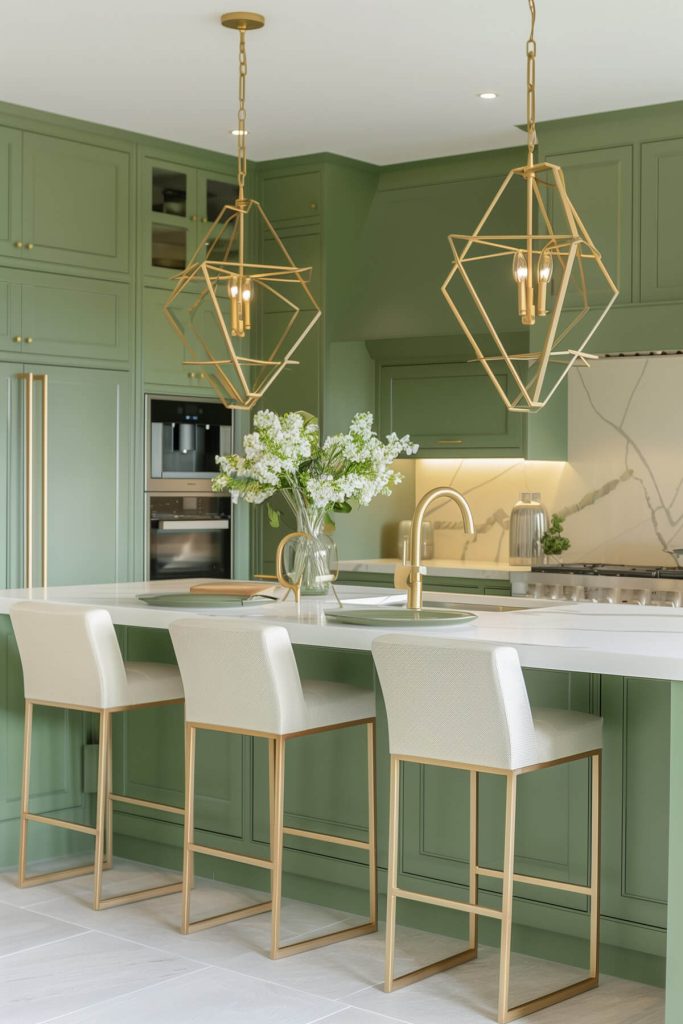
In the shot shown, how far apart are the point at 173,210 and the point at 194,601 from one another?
2.49m

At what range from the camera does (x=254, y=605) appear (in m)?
4.14

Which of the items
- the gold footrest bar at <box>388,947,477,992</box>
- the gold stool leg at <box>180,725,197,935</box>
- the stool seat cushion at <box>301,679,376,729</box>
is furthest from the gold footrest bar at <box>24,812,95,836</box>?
the gold footrest bar at <box>388,947,477,992</box>

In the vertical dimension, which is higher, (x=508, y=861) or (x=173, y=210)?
(x=173, y=210)

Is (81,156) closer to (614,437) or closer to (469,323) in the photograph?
(469,323)

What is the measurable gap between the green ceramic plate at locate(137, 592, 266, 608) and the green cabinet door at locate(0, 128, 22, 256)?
1.87m

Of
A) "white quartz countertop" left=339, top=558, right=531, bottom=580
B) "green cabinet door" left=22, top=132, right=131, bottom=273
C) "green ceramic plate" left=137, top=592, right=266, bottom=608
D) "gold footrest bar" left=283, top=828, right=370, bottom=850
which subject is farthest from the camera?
"white quartz countertop" left=339, top=558, right=531, bottom=580

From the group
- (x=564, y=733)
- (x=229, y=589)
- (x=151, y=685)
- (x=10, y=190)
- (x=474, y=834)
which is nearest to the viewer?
(x=564, y=733)

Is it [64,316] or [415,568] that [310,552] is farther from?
[64,316]

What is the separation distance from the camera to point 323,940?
3781mm

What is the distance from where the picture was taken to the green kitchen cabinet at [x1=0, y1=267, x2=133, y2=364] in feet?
17.6

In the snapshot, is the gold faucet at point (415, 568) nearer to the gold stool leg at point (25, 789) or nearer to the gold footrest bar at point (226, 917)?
the gold footrest bar at point (226, 917)

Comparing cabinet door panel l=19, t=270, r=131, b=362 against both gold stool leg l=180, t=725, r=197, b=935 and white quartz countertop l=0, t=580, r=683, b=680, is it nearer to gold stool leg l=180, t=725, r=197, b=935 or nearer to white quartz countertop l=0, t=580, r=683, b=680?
white quartz countertop l=0, t=580, r=683, b=680

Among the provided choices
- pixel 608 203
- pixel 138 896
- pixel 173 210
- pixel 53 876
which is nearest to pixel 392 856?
pixel 138 896

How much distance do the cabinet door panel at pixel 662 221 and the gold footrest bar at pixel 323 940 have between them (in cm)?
281
